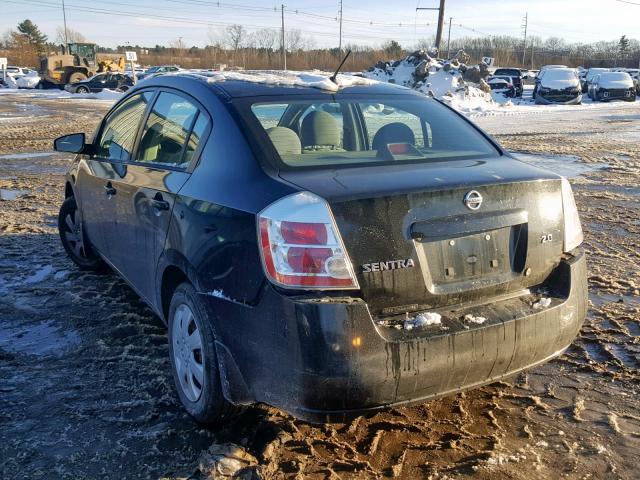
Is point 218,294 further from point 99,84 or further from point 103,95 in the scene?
point 99,84

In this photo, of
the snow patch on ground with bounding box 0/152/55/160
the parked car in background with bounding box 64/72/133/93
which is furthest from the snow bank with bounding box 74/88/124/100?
the snow patch on ground with bounding box 0/152/55/160

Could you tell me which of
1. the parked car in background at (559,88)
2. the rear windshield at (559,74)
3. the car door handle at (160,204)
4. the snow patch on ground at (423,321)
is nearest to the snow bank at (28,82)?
the parked car in background at (559,88)

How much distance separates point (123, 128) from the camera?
4.27 meters

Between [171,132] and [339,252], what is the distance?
1.59m

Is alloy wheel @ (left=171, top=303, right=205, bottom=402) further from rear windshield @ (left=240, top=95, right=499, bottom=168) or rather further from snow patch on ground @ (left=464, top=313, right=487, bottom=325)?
snow patch on ground @ (left=464, top=313, right=487, bottom=325)

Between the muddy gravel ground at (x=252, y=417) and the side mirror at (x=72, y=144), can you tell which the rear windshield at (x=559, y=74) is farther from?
the side mirror at (x=72, y=144)

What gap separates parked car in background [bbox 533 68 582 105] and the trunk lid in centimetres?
3004

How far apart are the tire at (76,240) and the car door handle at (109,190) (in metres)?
1.06

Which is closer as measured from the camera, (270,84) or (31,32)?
(270,84)

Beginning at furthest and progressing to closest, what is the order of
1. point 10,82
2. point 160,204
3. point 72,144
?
1. point 10,82
2. point 72,144
3. point 160,204

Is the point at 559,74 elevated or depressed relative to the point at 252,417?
elevated

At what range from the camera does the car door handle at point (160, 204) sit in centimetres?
320

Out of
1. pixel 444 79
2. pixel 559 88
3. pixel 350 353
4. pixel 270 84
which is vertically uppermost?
pixel 444 79

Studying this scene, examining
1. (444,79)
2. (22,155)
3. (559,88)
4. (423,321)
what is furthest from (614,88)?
(423,321)
